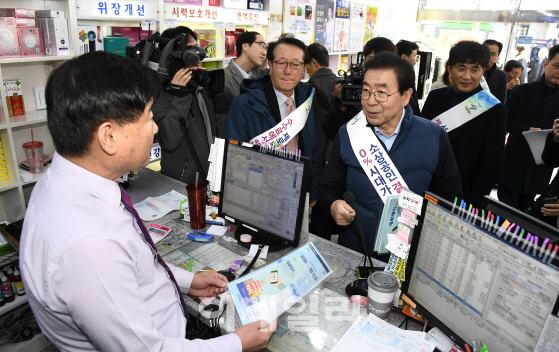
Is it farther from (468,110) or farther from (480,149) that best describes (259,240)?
(468,110)

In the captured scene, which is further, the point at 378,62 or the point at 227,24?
the point at 227,24

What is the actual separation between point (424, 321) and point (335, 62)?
18.0 ft

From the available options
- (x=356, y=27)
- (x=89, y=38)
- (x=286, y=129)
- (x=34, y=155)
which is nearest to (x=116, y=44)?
(x=89, y=38)

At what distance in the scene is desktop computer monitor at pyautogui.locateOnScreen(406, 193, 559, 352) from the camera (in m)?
0.77

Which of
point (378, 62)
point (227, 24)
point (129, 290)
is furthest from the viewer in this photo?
point (227, 24)

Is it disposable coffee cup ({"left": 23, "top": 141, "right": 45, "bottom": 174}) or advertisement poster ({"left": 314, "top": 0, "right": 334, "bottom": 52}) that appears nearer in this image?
disposable coffee cup ({"left": 23, "top": 141, "right": 45, "bottom": 174})

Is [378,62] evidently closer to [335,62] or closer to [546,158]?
[546,158]

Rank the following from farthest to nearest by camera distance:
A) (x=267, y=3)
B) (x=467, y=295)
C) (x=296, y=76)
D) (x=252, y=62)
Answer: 1. (x=267, y=3)
2. (x=252, y=62)
3. (x=296, y=76)
4. (x=467, y=295)

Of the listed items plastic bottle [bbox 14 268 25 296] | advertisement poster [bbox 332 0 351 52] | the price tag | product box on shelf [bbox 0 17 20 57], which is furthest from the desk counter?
advertisement poster [bbox 332 0 351 52]

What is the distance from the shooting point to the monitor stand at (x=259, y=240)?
1.52 metres

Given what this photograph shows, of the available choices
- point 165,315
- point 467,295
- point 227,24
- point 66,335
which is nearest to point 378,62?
point 467,295

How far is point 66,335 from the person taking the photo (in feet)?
2.82

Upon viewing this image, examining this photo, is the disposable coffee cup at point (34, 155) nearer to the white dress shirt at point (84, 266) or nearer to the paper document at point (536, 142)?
the white dress shirt at point (84, 266)

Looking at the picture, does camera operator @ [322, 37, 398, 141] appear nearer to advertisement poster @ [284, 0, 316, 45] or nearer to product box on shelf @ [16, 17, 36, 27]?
product box on shelf @ [16, 17, 36, 27]
